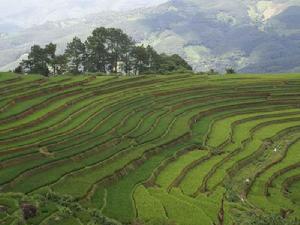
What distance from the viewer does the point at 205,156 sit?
45844mm

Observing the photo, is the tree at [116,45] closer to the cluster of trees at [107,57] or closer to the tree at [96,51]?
the cluster of trees at [107,57]

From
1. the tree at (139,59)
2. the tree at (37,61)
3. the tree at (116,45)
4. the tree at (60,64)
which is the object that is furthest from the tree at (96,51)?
the tree at (37,61)

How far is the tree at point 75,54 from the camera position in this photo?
98.4m

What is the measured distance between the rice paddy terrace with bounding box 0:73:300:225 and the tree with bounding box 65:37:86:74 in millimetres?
27201

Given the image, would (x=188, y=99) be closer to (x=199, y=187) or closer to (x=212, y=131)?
(x=212, y=131)

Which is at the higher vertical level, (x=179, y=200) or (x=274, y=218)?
(x=274, y=218)

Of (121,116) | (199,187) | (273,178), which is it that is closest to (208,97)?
(121,116)

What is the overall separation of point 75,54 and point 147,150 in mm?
58648

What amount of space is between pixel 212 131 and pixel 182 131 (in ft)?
15.2

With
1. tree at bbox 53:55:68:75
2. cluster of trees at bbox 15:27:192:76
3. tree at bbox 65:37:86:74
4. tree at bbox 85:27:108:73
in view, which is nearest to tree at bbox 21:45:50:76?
cluster of trees at bbox 15:27:192:76

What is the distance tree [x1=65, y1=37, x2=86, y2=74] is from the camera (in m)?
98.4

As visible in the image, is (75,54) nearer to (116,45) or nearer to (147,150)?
(116,45)

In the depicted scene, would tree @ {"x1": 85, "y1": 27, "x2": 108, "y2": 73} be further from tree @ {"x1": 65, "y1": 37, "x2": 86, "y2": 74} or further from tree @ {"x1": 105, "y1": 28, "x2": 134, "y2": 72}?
tree @ {"x1": 105, "y1": 28, "x2": 134, "y2": 72}

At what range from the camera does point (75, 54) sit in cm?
9938
